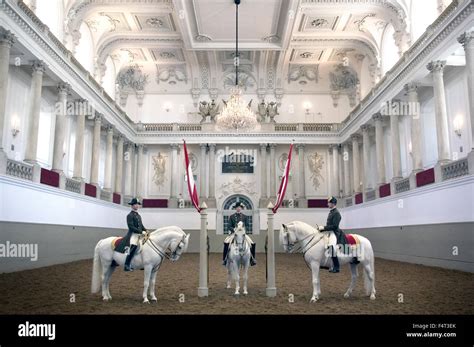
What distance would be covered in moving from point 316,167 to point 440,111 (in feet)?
45.4

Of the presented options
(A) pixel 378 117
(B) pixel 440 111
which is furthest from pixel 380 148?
(B) pixel 440 111

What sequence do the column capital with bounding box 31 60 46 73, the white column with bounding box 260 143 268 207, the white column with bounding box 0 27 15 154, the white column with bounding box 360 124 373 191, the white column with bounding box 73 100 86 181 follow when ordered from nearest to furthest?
the white column with bounding box 0 27 15 154
the column capital with bounding box 31 60 46 73
the white column with bounding box 73 100 86 181
the white column with bounding box 360 124 373 191
the white column with bounding box 260 143 268 207

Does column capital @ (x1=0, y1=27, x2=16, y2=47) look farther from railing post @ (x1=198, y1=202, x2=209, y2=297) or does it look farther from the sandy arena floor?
railing post @ (x1=198, y1=202, x2=209, y2=297)

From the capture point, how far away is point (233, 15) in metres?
20.6

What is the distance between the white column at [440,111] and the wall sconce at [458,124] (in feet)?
6.19

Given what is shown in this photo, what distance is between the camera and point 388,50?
2216 cm

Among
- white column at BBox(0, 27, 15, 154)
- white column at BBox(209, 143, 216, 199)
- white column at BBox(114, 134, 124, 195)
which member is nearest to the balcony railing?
white column at BBox(0, 27, 15, 154)

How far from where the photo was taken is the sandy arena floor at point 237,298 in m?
6.27

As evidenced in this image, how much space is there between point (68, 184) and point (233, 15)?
499 inches

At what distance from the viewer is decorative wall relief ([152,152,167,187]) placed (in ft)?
91.3

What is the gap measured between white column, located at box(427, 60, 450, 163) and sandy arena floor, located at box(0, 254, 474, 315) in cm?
495
